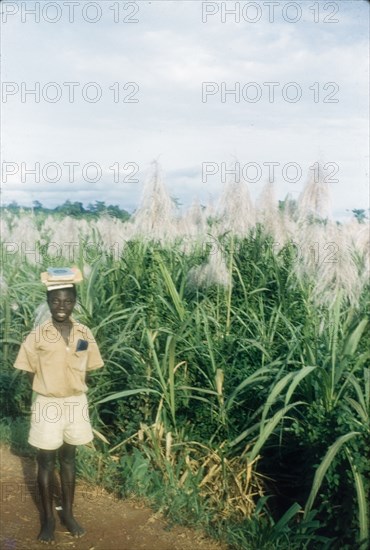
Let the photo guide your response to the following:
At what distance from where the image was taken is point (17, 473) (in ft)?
15.9

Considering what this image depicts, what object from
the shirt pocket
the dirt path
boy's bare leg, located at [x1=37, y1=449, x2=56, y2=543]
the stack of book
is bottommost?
the dirt path

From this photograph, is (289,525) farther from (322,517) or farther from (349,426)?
(349,426)

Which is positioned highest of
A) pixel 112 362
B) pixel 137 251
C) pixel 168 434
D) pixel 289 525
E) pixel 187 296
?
pixel 137 251

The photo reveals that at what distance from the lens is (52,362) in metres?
3.91

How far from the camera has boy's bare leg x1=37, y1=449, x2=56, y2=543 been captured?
151 inches

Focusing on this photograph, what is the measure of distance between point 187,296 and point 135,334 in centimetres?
70

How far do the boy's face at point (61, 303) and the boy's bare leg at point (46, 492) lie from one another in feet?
2.59

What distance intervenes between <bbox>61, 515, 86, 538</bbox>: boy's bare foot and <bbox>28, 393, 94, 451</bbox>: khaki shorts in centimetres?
44

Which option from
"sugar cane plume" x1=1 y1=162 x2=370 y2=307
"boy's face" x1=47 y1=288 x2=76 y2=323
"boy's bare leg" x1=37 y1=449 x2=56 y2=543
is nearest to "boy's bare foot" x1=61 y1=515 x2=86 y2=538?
"boy's bare leg" x1=37 y1=449 x2=56 y2=543

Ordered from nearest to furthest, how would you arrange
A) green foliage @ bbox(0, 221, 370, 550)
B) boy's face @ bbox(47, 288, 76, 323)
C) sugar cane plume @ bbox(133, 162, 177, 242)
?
green foliage @ bbox(0, 221, 370, 550) → boy's face @ bbox(47, 288, 76, 323) → sugar cane plume @ bbox(133, 162, 177, 242)

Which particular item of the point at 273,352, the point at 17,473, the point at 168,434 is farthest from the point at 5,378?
the point at 273,352

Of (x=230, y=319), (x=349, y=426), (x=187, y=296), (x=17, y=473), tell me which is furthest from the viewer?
(x=187, y=296)

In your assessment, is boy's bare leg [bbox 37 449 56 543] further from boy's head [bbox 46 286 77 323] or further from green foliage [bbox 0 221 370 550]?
boy's head [bbox 46 286 77 323]

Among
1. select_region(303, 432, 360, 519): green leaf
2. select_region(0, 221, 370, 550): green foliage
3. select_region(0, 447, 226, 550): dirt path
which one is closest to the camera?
select_region(303, 432, 360, 519): green leaf
